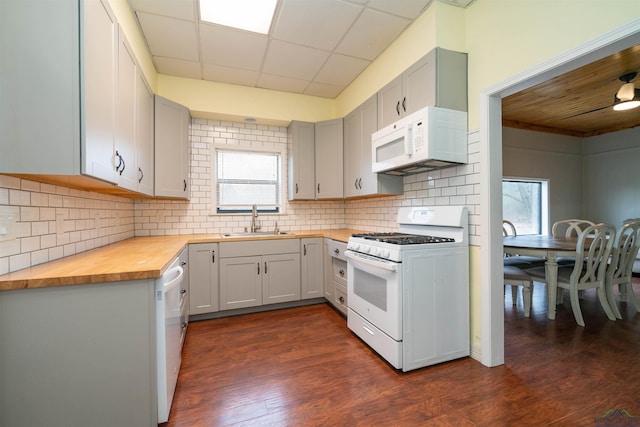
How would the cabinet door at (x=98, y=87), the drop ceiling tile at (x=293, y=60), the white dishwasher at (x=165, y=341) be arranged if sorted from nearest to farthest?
1. the cabinet door at (x=98, y=87)
2. the white dishwasher at (x=165, y=341)
3. the drop ceiling tile at (x=293, y=60)

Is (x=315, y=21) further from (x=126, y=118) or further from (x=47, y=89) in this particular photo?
(x=47, y=89)

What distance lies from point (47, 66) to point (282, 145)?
2.75 meters

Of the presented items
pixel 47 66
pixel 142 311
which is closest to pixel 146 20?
pixel 47 66

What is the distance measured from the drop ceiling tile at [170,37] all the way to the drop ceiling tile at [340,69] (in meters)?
1.35

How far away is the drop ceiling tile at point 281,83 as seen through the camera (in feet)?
10.7

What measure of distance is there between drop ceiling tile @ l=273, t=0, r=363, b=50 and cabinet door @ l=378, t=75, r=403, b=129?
2.07 feet

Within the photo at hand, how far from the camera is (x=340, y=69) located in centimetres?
312

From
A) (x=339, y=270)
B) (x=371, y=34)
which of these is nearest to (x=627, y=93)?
(x=371, y=34)

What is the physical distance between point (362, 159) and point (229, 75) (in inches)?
72.7

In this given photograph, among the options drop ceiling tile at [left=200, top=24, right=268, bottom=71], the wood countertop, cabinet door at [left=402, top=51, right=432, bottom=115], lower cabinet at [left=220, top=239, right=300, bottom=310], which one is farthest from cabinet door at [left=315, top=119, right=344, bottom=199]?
the wood countertop

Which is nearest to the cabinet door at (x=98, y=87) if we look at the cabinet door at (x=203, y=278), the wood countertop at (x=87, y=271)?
the wood countertop at (x=87, y=271)

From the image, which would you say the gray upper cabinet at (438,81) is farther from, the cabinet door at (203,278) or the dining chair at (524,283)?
the cabinet door at (203,278)

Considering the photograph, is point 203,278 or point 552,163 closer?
point 203,278

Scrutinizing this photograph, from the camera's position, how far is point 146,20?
2.28 m
